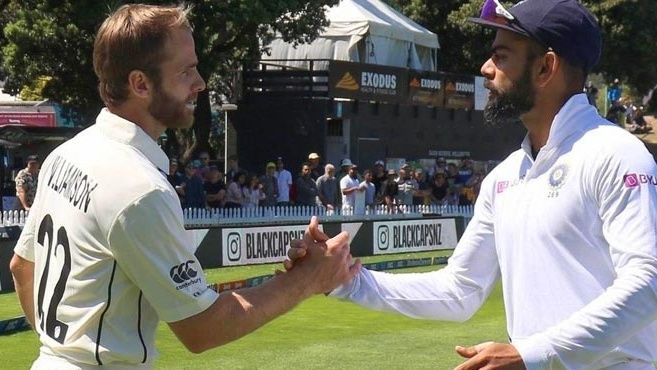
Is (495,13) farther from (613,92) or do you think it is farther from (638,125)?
(638,125)

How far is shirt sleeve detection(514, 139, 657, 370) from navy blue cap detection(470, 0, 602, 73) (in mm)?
565

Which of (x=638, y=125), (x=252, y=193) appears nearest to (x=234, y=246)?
(x=252, y=193)

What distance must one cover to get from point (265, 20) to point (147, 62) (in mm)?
30765

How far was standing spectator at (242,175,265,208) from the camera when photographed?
1117 inches

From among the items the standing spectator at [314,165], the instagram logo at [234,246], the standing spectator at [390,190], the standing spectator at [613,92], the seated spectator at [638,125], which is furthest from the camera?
the seated spectator at [638,125]

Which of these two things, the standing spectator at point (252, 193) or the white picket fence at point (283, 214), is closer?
the white picket fence at point (283, 214)

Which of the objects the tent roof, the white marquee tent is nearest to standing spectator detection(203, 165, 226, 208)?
the white marquee tent

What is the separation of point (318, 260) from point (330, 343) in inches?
372

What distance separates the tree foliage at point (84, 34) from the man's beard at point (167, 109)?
79.5ft

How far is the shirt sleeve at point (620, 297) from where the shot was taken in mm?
3674

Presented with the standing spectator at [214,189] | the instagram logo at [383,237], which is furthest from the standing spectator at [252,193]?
the instagram logo at [383,237]

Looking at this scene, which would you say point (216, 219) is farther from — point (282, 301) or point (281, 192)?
point (282, 301)

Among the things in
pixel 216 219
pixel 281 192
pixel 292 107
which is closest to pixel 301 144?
pixel 292 107

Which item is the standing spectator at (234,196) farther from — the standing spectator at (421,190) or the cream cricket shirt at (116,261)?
the cream cricket shirt at (116,261)
